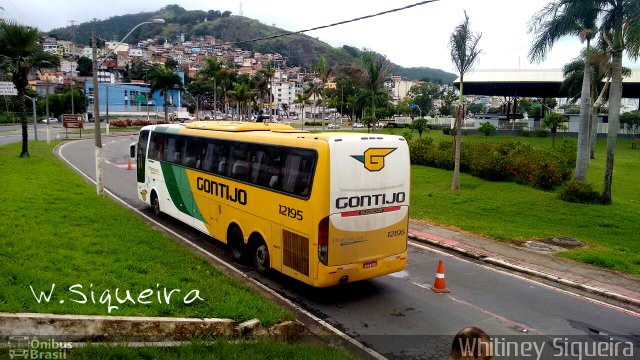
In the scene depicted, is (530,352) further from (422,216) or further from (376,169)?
(422,216)

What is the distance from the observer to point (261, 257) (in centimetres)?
1097

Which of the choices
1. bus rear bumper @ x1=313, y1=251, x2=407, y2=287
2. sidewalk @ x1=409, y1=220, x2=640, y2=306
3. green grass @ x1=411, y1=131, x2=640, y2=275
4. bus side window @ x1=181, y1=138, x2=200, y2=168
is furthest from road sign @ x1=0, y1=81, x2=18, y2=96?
bus rear bumper @ x1=313, y1=251, x2=407, y2=287

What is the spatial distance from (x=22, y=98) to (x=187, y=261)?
79.6 ft

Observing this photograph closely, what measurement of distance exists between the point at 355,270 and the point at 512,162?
15878 millimetres

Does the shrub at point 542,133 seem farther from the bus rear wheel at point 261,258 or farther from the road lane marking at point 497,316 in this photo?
the bus rear wheel at point 261,258

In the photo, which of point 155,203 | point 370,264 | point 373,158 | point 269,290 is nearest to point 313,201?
point 373,158

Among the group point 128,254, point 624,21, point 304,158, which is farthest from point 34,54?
point 624,21

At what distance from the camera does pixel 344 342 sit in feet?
26.0

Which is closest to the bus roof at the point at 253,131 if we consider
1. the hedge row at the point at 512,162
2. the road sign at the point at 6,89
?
the hedge row at the point at 512,162

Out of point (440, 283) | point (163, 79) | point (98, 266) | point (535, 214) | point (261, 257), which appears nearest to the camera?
point (98, 266)

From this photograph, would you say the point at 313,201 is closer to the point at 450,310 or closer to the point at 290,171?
the point at 290,171

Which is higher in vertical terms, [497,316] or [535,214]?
[535,214]

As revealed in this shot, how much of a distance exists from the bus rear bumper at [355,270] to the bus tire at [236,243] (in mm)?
3219

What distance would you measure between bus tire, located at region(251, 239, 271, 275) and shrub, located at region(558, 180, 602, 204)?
13473 millimetres
